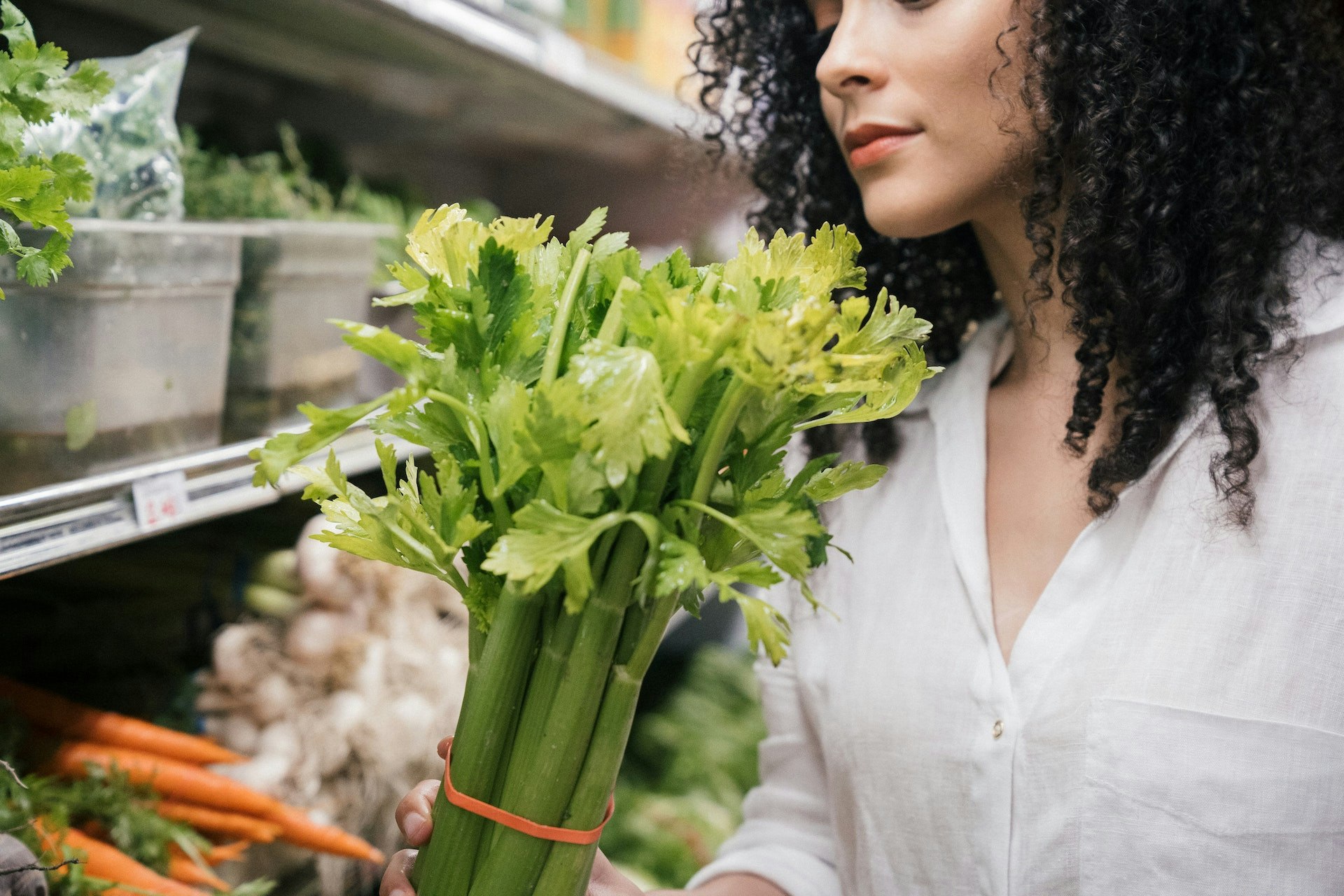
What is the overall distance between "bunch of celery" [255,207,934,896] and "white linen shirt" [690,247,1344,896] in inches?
17.9

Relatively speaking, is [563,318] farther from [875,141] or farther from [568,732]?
[875,141]

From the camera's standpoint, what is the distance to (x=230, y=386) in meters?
1.15

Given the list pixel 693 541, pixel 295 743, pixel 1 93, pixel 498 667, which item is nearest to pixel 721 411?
pixel 693 541

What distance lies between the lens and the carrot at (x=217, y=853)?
117 centimetres

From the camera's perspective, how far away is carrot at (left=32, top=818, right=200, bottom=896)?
1.00 m

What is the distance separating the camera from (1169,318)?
3.28 feet

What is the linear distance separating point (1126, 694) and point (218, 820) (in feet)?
3.27

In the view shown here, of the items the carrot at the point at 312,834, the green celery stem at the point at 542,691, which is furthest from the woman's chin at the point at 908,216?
the carrot at the point at 312,834

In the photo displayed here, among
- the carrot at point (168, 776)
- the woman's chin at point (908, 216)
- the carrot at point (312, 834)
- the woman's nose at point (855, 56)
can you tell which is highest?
the woman's nose at point (855, 56)

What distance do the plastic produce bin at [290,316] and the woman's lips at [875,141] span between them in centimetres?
60

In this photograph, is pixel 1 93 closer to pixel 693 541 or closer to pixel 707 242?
pixel 693 541

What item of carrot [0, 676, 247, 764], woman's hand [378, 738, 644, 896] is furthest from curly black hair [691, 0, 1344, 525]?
carrot [0, 676, 247, 764]

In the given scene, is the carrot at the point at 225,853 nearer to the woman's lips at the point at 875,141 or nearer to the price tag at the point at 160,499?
the price tag at the point at 160,499

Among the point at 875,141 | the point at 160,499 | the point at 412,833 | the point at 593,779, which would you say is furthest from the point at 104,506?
the point at 875,141
